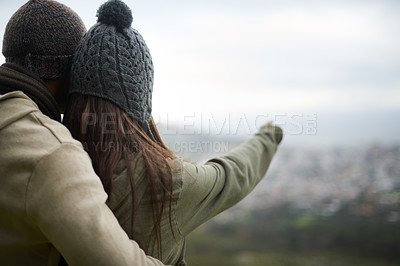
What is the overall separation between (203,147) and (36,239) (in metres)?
1.52

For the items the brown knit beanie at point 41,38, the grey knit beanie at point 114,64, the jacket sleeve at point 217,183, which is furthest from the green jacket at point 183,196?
the brown knit beanie at point 41,38

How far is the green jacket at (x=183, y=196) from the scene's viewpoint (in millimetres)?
1016

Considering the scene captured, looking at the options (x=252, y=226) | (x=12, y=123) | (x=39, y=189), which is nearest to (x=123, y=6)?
(x=12, y=123)

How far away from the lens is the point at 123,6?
1.10 metres

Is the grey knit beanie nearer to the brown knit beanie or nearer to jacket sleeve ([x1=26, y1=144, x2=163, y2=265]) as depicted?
the brown knit beanie

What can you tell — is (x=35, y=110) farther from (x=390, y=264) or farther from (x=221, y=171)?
(x=390, y=264)

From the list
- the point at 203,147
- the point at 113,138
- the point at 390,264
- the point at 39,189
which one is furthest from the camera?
the point at 390,264

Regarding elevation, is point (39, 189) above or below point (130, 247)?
above

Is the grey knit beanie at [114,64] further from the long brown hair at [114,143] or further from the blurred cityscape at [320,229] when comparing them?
the blurred cityscape at [320,229]

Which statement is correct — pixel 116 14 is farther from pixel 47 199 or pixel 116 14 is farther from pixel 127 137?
pixel 47 199

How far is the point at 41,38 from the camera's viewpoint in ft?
3.43

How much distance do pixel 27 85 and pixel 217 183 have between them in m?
0.64

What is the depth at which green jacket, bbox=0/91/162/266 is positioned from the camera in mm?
721

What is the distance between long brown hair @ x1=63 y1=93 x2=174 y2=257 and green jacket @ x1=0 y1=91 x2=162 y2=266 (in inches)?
7.5
